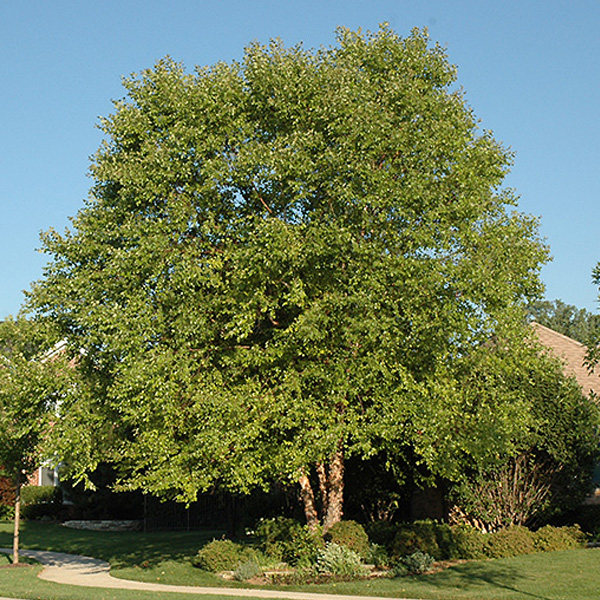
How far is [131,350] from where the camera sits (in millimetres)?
17000

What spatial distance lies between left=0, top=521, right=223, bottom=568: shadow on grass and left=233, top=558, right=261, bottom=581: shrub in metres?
3.75

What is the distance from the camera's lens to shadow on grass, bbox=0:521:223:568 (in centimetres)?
2242

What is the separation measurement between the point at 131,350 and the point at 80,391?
2582mm

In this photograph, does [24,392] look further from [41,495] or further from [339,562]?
[41,495]

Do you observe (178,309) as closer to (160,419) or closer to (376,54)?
(160,419)

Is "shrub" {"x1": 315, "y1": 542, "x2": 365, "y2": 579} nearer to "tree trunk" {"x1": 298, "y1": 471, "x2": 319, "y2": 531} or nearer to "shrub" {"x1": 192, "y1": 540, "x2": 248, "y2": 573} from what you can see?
"tree trunk" {"x1": 298, "y1": 471, "x2": 319, "y2": 531}

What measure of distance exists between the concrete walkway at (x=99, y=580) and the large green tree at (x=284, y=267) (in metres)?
2.38

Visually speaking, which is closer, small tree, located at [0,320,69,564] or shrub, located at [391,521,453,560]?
shrub, located at [391,521,453,560]

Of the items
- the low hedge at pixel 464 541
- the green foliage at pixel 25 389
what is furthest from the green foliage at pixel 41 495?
the low hedge at pixel 464 541

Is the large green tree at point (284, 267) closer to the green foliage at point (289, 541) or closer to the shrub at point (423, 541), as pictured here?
the green foliage at point (289, 541)

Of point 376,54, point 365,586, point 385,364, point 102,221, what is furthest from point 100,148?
point 365,586

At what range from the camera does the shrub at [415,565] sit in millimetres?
17219

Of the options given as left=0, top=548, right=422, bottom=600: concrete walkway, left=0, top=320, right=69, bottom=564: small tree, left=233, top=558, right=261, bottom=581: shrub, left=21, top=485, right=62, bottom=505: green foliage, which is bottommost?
left=0, top=548, right=422, bottom=600: concrete walkway

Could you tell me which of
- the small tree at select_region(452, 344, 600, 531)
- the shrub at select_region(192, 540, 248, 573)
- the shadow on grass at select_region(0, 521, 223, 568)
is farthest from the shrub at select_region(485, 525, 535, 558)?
the shadow on grass at select_region(0, 521, 223, 568)
